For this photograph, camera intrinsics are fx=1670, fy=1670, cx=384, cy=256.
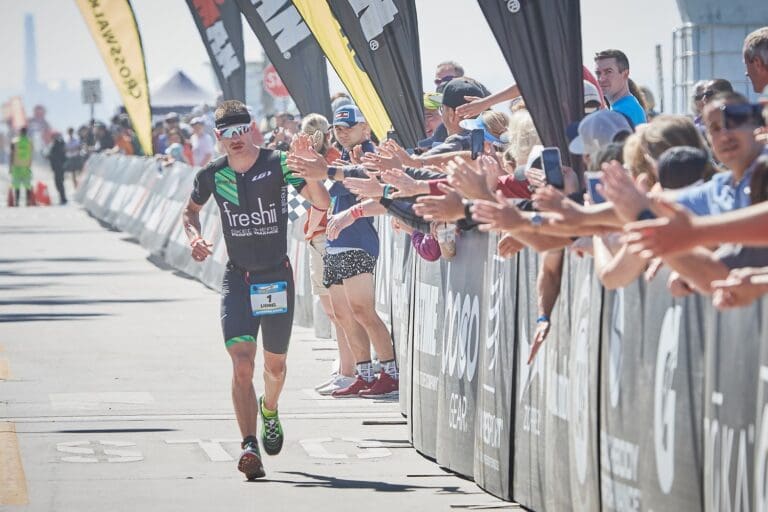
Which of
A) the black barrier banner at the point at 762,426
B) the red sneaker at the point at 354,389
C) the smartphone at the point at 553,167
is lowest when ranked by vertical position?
the red sneaker at the point at 354,389

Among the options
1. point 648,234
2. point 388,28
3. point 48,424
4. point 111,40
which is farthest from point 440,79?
point 111,40

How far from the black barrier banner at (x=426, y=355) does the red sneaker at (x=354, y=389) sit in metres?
2.13

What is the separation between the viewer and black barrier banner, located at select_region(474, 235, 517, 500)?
861 centimetres

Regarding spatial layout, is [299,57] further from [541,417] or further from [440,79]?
[541,417]

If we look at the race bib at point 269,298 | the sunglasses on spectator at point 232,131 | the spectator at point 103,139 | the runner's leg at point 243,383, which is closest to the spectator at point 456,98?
the sunglasses on spectator at point 232,131

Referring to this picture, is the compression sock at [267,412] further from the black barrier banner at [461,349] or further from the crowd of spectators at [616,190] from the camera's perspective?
the crowd of spectators at [616,190]

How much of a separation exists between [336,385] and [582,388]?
5.91 meters

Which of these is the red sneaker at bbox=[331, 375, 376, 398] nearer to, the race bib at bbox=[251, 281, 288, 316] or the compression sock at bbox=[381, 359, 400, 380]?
the compression sock at bbox=[381, 359, 400, 380]

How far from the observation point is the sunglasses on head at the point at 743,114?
5840 mm

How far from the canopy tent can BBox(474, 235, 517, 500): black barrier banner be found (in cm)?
5149

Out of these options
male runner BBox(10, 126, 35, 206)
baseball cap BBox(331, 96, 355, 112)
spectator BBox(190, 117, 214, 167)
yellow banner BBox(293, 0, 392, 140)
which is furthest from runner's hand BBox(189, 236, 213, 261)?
male runner BBox(10, 126, 35, 206)

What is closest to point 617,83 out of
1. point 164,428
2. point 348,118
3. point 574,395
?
point 348,118

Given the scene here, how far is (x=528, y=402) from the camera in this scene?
8297mm

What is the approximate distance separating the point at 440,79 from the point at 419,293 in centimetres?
365
